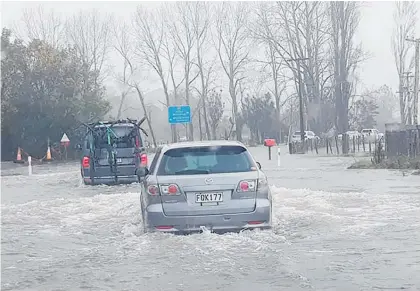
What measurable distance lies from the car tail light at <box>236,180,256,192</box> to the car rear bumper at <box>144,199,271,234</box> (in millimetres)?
199

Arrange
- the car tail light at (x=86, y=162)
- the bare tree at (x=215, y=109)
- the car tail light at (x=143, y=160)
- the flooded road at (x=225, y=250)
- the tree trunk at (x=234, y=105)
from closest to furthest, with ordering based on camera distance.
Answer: the flooded road at (x=225, y=250) < the car tail light at (x=86, y=162) < the car tail light at (x=143, y=160) < the tree trunk at (x=234, y=105) < the bare tree at (x=215, y=109)

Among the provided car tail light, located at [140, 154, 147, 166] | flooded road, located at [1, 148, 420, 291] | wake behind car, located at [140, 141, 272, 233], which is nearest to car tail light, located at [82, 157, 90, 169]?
car tail light, located at [140, 154, 147, 166]

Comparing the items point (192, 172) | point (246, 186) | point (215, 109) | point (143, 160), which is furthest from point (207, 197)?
point (215, 109)

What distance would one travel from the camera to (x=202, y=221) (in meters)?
8.95

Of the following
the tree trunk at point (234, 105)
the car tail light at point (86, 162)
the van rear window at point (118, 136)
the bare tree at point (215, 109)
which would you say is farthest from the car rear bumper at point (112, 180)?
the bare tree at point (215, 109)

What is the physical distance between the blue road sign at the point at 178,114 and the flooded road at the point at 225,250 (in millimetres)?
29791

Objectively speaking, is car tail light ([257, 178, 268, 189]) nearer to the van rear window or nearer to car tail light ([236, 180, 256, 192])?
car tail light ([236, 180, 256, 192])

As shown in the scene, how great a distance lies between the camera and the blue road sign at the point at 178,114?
44053 mm

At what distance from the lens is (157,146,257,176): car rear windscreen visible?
30.5 feet

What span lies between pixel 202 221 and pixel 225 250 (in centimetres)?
75

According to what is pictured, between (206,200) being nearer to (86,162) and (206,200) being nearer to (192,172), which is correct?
(192,172)

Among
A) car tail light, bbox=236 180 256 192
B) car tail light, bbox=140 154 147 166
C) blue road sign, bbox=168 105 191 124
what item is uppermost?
blue road sign, bbox=168 105 191 124

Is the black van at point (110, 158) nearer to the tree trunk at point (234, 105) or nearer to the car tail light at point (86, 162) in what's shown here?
the car tail light at point (86, 162)

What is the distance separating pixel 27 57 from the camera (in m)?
49.4
